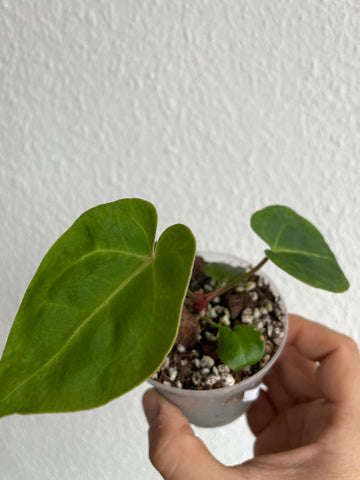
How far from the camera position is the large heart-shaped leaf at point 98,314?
1.37 feet

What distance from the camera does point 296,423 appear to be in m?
0.79

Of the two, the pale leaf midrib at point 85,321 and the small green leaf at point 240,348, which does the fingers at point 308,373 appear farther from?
the pale leaf midrib at point 85,321

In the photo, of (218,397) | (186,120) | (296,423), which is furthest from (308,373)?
(186,120)

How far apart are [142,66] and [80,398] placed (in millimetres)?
558

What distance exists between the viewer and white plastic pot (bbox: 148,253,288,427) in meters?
0.62

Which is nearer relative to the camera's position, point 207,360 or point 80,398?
point 80,398

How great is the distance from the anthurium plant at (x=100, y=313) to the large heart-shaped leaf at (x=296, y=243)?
0.03 meters

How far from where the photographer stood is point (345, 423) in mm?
626

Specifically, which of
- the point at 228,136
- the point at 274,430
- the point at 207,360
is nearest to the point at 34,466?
the point at 274,430

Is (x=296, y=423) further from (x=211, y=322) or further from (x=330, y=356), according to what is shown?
(x=211, y=322)

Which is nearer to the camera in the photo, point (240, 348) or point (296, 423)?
point (240, 348)

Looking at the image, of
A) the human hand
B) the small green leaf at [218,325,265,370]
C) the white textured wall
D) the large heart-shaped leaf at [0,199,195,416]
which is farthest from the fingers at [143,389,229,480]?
the white textured wall

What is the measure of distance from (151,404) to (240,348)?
17 centimetres

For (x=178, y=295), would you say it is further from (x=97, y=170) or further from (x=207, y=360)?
(x=97, y=170)
